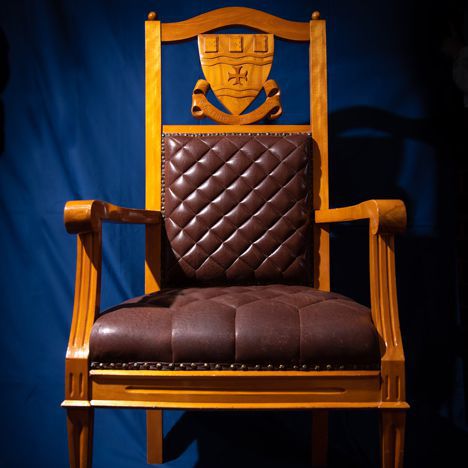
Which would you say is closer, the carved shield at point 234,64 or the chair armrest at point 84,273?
the chair armrest at point 84,273

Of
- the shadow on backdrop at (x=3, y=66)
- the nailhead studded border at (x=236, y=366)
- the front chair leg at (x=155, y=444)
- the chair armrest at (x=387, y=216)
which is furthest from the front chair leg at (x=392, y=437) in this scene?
the shadow on backdrop at (x=3, y=66)

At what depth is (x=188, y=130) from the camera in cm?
132

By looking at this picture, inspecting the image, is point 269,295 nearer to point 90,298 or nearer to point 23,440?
point 90,298

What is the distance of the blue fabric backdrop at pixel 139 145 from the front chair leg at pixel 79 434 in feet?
2.84

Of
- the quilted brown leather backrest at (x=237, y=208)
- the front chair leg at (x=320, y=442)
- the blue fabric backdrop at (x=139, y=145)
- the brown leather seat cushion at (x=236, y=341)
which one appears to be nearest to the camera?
the brown leather seat cushion at (x=236, y=341)

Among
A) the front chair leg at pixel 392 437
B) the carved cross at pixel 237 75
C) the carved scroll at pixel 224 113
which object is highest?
the carved cross at pixel 237 75

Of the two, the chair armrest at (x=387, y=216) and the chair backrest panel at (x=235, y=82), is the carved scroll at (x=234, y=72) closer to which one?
the chair backrest panel at (x=235, y=82)

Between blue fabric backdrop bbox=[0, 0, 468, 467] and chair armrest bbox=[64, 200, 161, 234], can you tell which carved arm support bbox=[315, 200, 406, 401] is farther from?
blue fabric backdrop bbox=[0, 0, 468, 467]

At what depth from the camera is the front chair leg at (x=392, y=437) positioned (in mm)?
812

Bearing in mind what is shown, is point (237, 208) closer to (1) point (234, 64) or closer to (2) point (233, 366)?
(1) point (234, 64)

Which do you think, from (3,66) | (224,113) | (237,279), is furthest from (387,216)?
(3,66)

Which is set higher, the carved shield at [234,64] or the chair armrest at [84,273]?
the carved shield at [234,64]

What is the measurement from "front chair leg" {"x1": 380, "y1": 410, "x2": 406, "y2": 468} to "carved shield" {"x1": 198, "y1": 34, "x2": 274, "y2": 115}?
0.91 meters

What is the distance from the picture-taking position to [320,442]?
4.47ft
